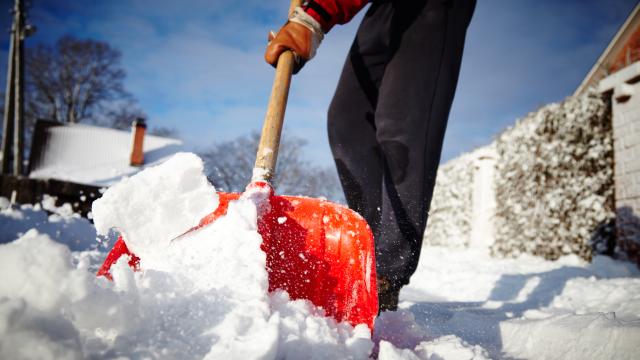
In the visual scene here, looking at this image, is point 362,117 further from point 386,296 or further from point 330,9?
point 386,296

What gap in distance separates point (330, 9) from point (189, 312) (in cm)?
123

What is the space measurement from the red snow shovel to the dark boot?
31cm

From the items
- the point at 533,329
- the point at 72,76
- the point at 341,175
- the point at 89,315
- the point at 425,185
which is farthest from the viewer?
the point at 72,76

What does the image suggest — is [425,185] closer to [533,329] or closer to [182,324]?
[533,329]

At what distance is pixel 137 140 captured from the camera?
1414 centimetres

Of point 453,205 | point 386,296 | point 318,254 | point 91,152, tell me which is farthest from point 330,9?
point 91,152

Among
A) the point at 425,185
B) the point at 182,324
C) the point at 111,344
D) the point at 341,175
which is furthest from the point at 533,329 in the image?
the point at 111,344

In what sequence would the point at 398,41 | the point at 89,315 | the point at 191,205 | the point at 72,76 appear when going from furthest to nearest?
1. the point at 72,76
2. the point at 398,41
3. the point at 191,205
4. the point at 89,315

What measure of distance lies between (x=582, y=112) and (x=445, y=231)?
13.3 feet

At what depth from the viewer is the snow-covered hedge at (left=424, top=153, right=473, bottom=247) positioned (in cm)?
715

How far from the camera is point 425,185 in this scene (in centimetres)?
141

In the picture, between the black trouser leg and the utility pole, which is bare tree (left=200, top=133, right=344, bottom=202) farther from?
the black trouser leg

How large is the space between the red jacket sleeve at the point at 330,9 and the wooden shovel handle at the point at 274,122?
Answer: 19 centimetres

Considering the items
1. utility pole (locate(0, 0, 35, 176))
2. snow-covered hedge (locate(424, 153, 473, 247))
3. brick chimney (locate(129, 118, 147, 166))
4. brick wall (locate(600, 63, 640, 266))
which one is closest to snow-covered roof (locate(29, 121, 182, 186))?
brick chimney (locate(129, 118, 147, 166))
